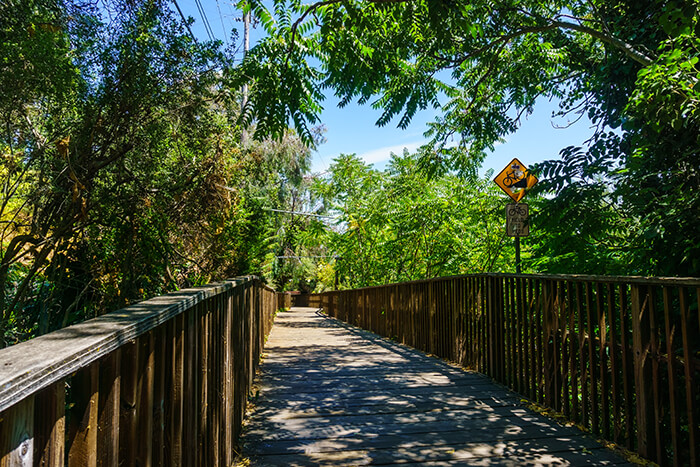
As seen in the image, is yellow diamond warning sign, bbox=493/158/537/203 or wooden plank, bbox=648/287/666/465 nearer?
wooden plank, bbox=648/287/666/465

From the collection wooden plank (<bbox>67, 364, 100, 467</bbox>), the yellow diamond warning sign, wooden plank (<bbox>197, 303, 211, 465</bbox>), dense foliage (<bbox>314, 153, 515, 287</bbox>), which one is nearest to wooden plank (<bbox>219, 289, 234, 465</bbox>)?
wooden plank (<bbox>197, 303, 211, 465</bbox>)

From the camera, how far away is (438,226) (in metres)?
10.6

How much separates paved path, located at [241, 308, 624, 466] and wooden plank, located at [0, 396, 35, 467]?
2196mm

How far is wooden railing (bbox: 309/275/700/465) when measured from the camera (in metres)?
2.65

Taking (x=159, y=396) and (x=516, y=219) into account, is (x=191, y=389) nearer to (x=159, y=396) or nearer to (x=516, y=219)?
(x=159, y=396)

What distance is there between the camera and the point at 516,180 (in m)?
5.45

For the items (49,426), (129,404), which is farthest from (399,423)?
(49,426)

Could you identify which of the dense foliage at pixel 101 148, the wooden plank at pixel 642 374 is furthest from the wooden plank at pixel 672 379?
the dense foliage at pixel 101 148

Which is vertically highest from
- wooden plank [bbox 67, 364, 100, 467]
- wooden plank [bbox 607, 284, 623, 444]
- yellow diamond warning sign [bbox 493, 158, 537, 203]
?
yellow diamond warning sign [bbox 493, 158, 537, 203]

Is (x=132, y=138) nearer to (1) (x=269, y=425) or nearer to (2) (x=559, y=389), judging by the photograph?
(1) (x=269, y=425)

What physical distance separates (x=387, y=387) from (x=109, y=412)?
3.65 meters

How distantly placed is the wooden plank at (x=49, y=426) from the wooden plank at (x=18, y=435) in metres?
0.04

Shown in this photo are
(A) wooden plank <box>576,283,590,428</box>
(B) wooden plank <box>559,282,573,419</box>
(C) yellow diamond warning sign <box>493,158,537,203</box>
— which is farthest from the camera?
(C) yellow diamond warning sign <box>493,158,537,203</box>

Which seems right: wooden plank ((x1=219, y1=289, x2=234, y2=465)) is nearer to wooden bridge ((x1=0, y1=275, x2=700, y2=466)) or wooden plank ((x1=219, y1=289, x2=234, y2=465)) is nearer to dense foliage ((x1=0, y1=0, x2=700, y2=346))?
wooden bridge ((x1=0, y1=275, x2=700, y2=466))
